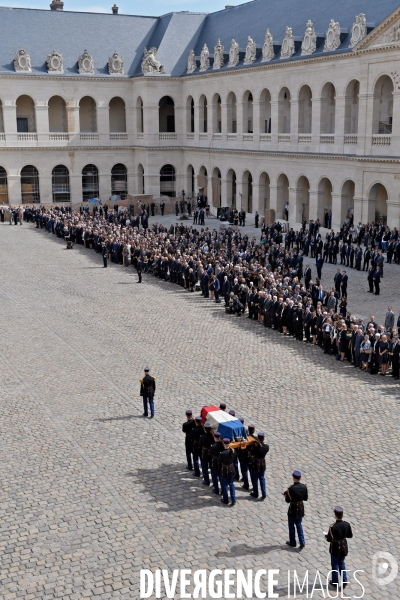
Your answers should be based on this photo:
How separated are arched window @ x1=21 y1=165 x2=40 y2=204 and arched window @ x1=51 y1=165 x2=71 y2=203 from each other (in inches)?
55.6

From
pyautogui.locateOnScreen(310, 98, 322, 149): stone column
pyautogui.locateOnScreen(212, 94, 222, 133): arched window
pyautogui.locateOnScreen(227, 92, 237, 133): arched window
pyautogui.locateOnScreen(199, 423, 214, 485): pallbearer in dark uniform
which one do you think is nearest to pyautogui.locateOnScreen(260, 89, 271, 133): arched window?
pyautogui.locateOnScreen(227, 92, 237, 133): arched window

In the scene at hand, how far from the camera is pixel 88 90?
6044cm

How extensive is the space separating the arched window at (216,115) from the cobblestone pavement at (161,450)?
110 feet

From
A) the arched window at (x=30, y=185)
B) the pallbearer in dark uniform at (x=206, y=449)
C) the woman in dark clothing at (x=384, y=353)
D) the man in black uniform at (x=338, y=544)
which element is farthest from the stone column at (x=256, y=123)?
the man in black uniform at (x=338, y=544)

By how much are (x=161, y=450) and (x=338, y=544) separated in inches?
215

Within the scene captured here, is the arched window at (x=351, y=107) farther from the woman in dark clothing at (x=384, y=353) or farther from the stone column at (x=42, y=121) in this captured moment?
the stone column at (x=42, y=121)

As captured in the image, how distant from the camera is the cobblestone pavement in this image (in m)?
11.4

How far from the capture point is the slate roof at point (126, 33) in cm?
5644

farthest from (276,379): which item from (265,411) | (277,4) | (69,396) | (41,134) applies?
(41,134)

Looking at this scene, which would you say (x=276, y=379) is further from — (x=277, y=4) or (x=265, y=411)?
(x=277, y=4)

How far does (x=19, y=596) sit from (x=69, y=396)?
26.3 ft

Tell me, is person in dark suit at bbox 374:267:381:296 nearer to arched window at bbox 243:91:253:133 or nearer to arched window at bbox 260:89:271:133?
arched window at bbox 260:89:271:133

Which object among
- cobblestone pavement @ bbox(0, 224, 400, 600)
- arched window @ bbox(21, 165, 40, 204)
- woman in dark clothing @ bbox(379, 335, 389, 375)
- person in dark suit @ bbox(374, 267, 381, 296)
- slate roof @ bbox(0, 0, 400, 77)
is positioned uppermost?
slate roof @ bbox(0, 0, 400, 77)

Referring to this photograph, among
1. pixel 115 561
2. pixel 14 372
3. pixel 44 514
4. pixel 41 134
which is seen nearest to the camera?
pixel 115 561
